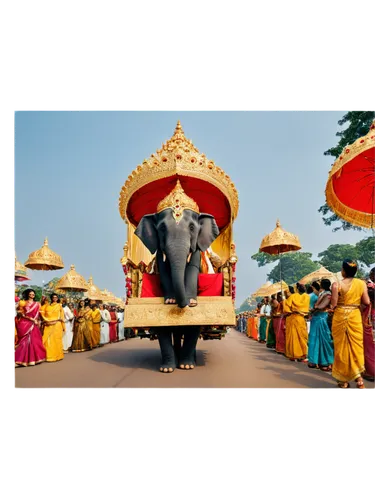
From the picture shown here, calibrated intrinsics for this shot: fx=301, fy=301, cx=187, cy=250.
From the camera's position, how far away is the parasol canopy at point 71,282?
37.3 feet

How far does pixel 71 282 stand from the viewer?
11.5 m

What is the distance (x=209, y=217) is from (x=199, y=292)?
3.98 feet

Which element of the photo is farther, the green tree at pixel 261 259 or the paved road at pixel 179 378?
the green tree at pixel 261 259

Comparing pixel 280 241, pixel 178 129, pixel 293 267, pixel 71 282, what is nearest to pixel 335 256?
pixel 293 267

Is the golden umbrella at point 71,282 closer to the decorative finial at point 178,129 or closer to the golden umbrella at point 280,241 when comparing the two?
the golden umbrella at point 280,241

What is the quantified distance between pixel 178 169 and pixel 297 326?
151 inches

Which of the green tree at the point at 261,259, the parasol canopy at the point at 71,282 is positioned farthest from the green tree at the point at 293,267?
the parasol canopy at the point at 71,282

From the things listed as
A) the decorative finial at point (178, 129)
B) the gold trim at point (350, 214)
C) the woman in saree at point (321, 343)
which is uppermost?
the decorative finial at point (178, 129)

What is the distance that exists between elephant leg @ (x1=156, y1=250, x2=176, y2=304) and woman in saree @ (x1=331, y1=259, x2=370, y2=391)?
6.85 ft

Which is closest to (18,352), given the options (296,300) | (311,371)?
(311,371)

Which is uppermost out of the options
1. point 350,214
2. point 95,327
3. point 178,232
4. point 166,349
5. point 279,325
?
point 350,214

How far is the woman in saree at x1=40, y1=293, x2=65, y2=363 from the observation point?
598cm

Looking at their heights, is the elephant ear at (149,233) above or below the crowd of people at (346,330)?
above

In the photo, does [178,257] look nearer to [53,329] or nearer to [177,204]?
[177,204]
